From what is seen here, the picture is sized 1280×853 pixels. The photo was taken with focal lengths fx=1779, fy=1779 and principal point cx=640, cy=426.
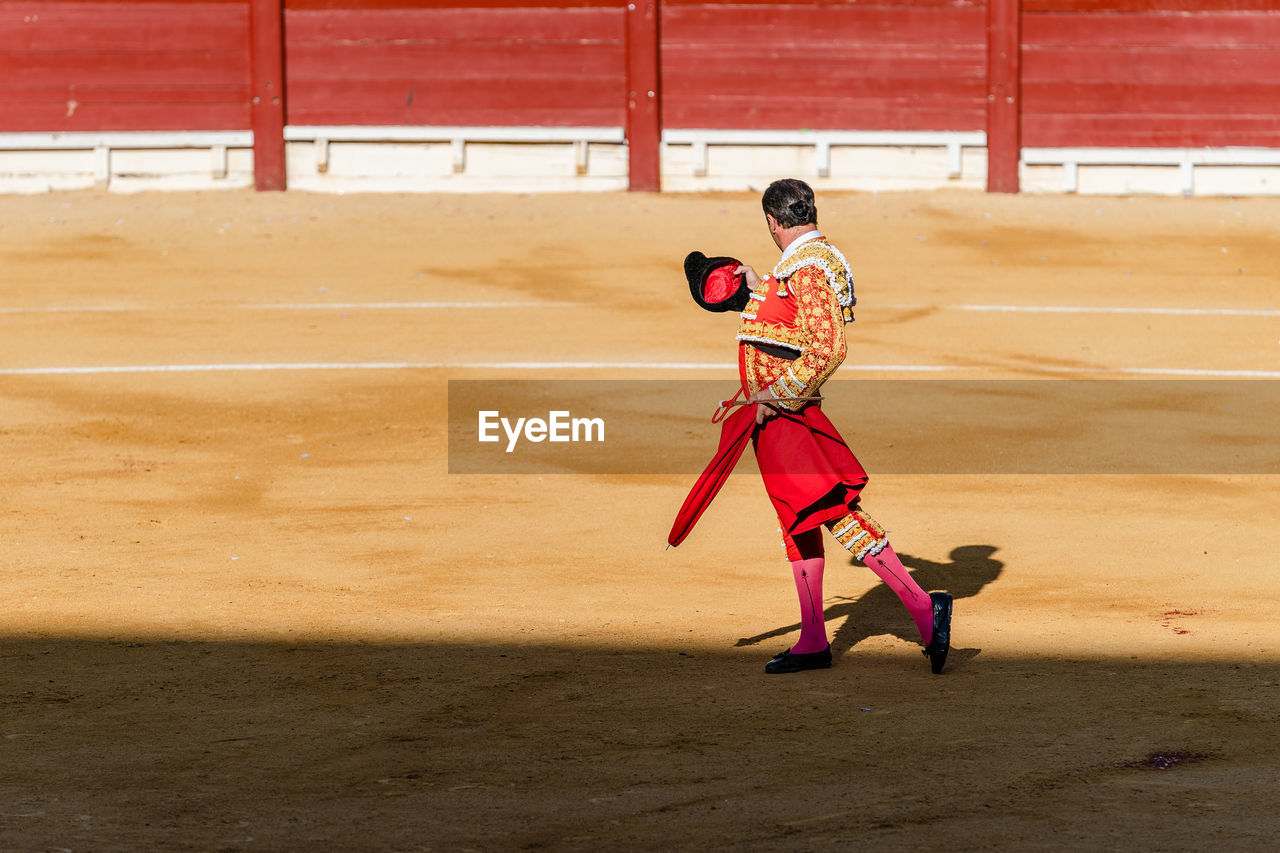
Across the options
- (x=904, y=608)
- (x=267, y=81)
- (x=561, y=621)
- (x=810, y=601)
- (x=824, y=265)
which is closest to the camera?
(x=824, y=265)

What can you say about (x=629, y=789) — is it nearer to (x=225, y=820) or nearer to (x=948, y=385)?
(x=225, y=820)

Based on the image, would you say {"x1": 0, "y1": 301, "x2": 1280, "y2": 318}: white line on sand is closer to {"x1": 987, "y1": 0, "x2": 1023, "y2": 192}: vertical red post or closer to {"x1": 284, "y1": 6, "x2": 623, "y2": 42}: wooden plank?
{"x1": 987, "y1": 0, "x2": 1023, "y2": 192}: vertical red post

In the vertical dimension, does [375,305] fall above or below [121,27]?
below

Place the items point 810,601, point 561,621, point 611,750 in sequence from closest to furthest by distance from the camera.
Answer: point 611,750 < point 810,601 < point 561,621

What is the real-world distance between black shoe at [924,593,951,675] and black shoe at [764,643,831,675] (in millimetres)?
295

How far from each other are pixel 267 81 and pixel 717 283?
45.7ft

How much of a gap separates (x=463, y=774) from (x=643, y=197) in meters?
14.1

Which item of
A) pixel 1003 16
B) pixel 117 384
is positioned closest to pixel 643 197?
pixel 1003 16

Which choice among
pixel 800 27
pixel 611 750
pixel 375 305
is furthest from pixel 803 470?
pixel 800 27

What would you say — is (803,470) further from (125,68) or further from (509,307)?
(125,68)

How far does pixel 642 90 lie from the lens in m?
18.0

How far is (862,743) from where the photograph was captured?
14.5 feet

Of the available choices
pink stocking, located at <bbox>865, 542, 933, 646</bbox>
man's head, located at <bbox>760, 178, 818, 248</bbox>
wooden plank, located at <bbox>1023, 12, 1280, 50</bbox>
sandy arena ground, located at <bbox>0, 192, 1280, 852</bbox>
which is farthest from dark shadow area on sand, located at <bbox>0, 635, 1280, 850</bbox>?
wooden plank, located at <bbox>1023, 12, 1280, 50</bbox>

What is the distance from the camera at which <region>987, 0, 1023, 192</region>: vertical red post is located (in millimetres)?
18047
